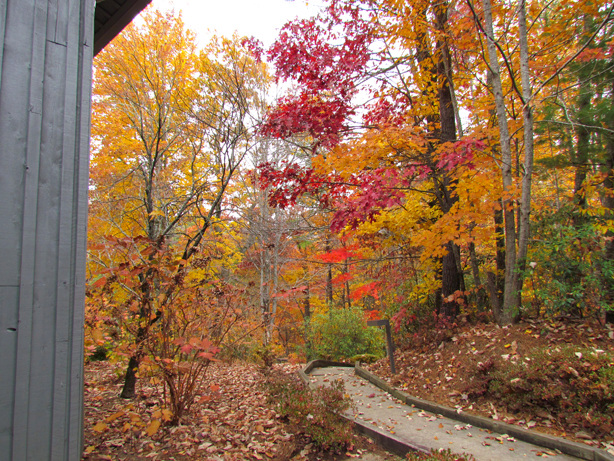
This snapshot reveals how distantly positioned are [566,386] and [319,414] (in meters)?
2.81

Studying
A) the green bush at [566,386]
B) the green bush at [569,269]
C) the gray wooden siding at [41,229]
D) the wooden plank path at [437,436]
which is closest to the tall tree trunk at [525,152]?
the green bush at [569,269]

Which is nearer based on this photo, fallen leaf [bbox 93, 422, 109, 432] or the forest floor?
fallen leaf [bbox 93, 422, 109, 432]

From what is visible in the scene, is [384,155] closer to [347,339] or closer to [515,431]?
[515,431]

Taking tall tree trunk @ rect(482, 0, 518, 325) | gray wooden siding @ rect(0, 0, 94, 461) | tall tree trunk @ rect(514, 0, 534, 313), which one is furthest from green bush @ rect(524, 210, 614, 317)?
gray wooden siding @ rect(0, 0, 94, 461)

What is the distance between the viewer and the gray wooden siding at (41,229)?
5.67ft

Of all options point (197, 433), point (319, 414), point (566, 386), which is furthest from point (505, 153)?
point (197, 433)

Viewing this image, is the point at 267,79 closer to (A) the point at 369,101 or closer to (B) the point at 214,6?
(B) the point at 214,6

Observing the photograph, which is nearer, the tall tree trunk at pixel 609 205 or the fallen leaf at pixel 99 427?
the fallen leaf at pixel 99 427

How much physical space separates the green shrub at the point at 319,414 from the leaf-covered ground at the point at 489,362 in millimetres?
1718

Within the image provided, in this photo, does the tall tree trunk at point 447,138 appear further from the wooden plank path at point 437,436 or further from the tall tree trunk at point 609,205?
the wooden plank path at point 437,436

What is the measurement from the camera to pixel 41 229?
184 cm

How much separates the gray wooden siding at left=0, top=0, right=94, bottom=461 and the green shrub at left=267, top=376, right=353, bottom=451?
2443mm

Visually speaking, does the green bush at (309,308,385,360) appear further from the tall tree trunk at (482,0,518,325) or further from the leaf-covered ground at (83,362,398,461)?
the leaf-covered ground at (83,362,398,461)

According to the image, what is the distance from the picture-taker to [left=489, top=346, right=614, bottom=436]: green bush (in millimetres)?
3430
